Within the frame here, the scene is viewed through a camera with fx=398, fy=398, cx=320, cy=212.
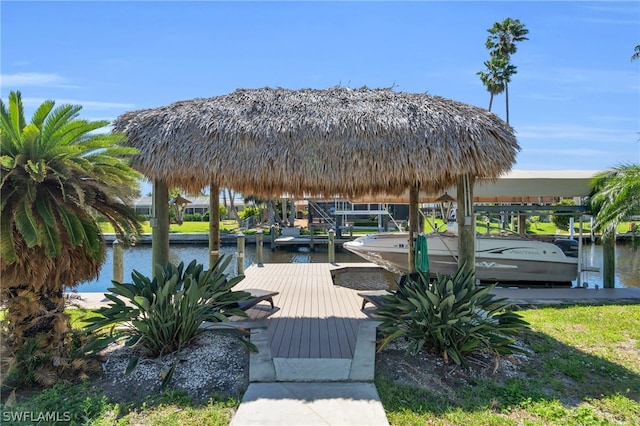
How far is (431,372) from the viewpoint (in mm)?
4160

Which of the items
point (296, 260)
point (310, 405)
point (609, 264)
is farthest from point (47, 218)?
point (296, 260)

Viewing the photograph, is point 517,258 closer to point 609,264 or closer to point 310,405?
point 609,264

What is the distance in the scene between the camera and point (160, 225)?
592cm

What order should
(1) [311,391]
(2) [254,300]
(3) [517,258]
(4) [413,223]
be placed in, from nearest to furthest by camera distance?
1. (1) [311,391]
2. (2) [254,300]
3. (4) [413,223]
4. (3) [517,258]

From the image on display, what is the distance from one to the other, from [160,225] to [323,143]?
271cm

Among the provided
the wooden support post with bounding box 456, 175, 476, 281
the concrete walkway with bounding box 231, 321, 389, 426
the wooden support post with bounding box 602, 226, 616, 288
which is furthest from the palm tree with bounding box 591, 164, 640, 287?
the concrete walkway with bounding box 231, 321, 389, 426

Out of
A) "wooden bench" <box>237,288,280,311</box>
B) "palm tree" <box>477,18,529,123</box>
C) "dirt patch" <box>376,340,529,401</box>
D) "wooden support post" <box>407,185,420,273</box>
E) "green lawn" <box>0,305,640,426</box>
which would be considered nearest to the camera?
"green lawn" <box>0,305,640,426</box>

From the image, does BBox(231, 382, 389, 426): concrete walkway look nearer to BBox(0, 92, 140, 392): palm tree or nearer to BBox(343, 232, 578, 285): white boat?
BBox(0, 92, 140, 392): palm tree

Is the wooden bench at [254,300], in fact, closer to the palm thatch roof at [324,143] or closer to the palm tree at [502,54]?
the palm thatch roof at [324,143]

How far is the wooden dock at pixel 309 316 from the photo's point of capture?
471 centimetres

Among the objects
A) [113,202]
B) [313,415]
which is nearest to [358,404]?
[313,415]

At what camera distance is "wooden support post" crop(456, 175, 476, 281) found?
19.6ft

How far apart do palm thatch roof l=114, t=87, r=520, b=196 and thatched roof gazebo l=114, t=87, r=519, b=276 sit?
14 millimetres

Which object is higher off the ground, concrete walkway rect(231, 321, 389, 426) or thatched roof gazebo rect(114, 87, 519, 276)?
thatched roof gazebo rect(114, 87, 519, 276)
